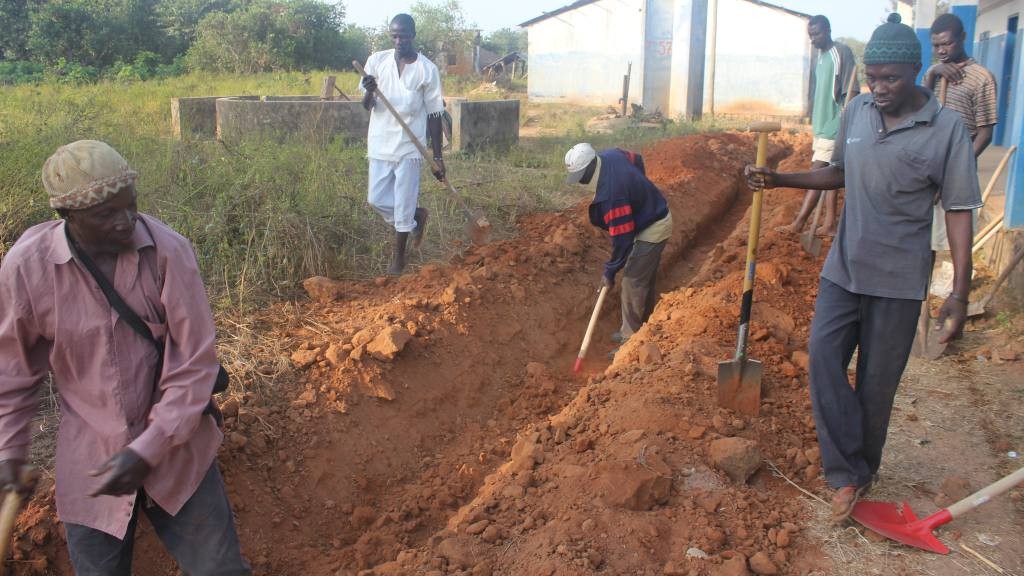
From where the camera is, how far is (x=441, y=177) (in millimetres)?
6867

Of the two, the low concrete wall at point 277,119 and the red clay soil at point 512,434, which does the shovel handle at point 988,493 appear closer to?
the red clay soil at point 512,434

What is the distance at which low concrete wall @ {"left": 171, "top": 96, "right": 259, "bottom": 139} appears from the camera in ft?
35.7

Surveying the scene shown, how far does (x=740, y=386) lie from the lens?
13.7 feet

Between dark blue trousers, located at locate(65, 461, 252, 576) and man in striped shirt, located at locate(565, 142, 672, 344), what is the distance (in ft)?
11.5

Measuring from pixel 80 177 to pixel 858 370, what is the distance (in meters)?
2.76

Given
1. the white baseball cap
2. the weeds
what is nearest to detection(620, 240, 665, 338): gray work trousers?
the white baseball cap

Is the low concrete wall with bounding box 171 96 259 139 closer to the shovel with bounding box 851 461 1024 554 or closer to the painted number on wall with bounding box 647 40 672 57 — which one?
the shovel with bounding box 851 461 1024 554

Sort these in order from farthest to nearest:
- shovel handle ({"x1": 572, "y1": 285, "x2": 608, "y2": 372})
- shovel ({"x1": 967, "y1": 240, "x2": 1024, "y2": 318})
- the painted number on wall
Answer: the painted number on wall, shovel handle ({"x1": 572, "y1": 285, "x2": 608, "y2": 372}), shovel ({"x1": 967, "y1": 240, "x2": 1024, "y2": 318})

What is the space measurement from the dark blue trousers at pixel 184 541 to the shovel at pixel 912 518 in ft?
7.42

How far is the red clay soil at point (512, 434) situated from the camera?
3285 mm

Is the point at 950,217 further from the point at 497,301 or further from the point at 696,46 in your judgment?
the point at 696,46

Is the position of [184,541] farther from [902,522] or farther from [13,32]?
[13,32]

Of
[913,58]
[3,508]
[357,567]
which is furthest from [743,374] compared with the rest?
[3,508]

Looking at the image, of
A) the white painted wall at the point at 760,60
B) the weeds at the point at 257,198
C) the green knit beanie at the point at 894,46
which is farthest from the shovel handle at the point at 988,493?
the white painted wall at the point at 760,60
